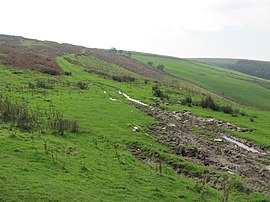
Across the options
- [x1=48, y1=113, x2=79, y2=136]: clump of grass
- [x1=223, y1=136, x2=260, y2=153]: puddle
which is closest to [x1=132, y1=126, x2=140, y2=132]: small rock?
[x1=48, y1=113, x2=79, y2=136]: clump of grass

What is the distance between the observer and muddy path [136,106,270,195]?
1769 centimetres

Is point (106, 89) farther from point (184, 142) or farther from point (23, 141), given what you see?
point (23, 141)

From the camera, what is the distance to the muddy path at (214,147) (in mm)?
17688

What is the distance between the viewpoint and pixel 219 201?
1370cm

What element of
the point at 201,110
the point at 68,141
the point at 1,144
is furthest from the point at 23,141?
the point at 201,110

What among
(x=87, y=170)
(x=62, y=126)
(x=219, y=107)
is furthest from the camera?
(x=219, y=107)

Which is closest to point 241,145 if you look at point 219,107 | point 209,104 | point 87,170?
point 219,107

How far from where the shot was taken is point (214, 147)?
2184 cm

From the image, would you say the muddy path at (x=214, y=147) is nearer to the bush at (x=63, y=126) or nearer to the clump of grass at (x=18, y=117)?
the bush at (x=63, y=126)

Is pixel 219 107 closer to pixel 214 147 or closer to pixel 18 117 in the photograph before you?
pixel 214 147

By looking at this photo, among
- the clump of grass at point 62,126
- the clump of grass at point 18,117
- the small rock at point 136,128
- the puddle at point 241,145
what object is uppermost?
the clump of grass at point 18,117

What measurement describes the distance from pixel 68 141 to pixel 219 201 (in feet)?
32.1

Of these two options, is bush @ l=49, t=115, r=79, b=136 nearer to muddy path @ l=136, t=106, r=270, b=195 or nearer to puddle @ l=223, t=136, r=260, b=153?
muddy path @ l=136, t=106, r=270, b=195

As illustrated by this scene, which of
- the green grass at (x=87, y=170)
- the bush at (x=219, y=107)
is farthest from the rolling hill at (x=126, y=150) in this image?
the bush at (x=219, y=107)
